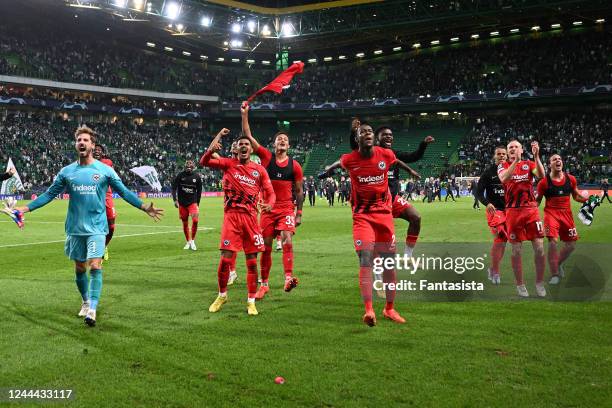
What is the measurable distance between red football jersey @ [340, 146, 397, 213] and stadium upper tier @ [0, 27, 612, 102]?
189 feet

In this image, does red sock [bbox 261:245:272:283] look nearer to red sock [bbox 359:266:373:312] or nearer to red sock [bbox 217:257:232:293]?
red sock [bbox 217:257:232:293]

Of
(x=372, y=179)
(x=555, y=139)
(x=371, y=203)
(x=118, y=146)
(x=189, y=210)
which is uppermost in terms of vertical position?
(x=555, y=139)

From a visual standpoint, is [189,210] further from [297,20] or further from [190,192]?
[297,20]

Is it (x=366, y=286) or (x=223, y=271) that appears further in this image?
(x=223, y=271)

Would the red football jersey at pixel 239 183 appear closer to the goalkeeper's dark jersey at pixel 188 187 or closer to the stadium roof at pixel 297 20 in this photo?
the goalkeeper's dark jersey at pixel 188 187

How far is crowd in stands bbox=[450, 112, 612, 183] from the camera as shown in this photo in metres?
52.1

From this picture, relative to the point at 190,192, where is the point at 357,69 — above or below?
above

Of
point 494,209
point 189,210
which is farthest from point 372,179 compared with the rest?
point 189,210

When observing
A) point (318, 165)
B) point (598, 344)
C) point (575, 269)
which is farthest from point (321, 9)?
point (598, 344)

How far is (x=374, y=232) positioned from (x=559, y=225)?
14.2ft

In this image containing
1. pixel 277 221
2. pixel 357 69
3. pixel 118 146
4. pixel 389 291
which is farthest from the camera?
pixel 357 69

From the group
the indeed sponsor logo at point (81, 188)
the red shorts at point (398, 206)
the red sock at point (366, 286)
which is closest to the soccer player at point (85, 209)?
the indeed sponsor logo at point (81, 188)

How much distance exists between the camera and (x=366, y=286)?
7137 millimetres

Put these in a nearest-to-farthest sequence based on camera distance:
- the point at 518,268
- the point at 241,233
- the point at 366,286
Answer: the point at 366,286
the point at 241,233
the point at 518,268
